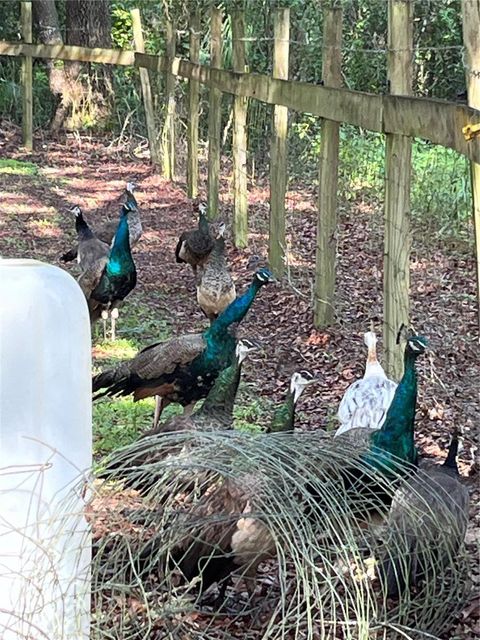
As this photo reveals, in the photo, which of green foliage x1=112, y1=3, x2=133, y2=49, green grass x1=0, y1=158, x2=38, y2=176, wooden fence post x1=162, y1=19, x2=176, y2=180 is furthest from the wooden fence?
green foliage x1=112, y1=3, x2=133, y2=49

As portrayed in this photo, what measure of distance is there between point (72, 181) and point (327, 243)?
8.13 m

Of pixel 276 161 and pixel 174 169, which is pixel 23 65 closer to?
pixel 174 169

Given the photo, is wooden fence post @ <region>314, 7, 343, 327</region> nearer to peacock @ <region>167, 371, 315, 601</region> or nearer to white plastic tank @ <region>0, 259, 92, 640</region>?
peacock @ <region>167, 371, 315, 601</region>

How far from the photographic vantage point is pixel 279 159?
8.95m

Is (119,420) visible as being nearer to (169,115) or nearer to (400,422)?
(400,422)

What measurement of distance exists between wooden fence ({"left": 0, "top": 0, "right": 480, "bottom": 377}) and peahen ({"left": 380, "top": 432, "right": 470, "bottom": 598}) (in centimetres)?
81

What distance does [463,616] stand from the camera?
399 centimetres

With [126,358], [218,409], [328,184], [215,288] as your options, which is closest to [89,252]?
[215,288]

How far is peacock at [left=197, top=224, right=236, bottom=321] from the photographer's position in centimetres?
802

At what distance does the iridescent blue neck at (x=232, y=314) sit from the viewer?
6309 mm

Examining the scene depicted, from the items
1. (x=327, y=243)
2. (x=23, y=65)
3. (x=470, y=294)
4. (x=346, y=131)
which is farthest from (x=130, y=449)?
(x=23, y=65)

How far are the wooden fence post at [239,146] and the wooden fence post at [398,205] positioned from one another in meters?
4.26

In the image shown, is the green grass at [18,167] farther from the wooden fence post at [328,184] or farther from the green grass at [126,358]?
the wooden fence post at [328,184]

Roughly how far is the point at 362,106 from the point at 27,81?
11.5 m
